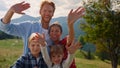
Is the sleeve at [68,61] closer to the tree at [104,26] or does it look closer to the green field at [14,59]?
the green field at [14,59]

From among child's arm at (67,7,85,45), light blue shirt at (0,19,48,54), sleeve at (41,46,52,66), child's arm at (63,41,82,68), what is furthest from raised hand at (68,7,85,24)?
sleeve at (41,46,52,66)

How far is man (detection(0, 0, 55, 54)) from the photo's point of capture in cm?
539

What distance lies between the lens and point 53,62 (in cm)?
540

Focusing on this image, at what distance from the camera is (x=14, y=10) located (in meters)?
5.37

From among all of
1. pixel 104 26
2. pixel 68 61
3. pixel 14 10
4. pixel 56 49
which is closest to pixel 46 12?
pixel 14 10

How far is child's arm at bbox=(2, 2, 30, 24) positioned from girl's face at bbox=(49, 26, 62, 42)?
0.52 m

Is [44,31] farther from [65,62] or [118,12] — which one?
[118,12]

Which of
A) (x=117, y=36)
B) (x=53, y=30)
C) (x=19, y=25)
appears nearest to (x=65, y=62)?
(x=53, y=30)

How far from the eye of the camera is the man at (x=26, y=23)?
5.39 metres

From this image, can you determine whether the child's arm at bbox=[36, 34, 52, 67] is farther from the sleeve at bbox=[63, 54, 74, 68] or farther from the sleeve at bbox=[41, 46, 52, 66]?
the sleeve at bbox=[63, 54, 74, 68]

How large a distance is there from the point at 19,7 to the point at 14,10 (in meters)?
0.09

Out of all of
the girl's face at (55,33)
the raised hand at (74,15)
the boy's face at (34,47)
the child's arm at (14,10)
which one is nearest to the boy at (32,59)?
the boy's face at (34,47)

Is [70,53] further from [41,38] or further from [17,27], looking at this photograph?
[17,27]

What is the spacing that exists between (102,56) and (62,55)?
5914 cm
